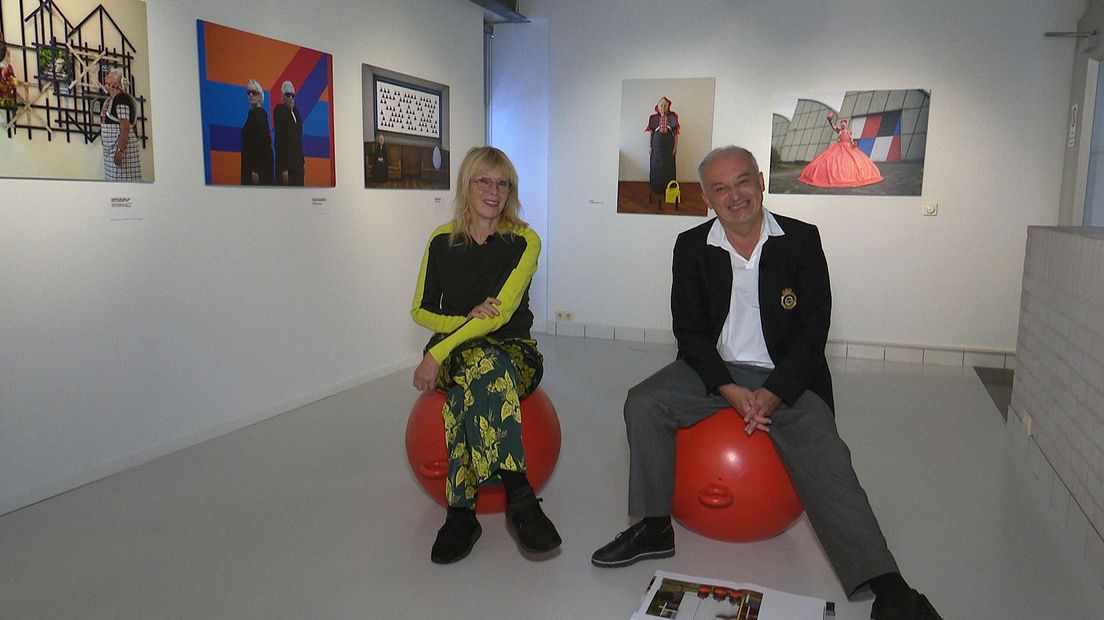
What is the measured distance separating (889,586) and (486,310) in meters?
1.40

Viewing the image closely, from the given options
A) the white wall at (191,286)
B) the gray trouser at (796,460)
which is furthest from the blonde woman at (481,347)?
the white wall at (191,286)

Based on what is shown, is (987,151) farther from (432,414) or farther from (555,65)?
(432,414)

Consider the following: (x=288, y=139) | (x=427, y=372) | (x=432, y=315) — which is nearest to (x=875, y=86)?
(x=288, y=139)

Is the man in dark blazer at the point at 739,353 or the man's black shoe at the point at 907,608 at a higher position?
the man in dark blazer at the point at 739,353

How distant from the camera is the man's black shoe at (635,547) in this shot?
2438mm

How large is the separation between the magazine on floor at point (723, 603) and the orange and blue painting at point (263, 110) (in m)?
2.71

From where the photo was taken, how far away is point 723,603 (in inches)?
83.3

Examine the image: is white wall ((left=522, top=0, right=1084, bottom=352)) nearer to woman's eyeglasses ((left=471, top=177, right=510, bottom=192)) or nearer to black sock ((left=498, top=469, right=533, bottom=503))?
woman's eyeglasses ((left=471, top=177, right=510, bottom=192))

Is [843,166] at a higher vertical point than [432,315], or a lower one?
higher

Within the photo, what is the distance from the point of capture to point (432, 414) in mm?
2688

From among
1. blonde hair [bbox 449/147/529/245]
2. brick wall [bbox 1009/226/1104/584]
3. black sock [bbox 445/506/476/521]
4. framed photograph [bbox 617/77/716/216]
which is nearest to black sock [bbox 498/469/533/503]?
black sock [bbox 445/506/476/521]

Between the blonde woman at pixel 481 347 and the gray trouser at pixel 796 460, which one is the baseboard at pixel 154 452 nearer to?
the blonde woman at pixel 481 347

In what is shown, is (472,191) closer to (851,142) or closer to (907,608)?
(907,608)

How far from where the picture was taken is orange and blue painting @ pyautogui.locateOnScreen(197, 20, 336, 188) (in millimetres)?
3641
